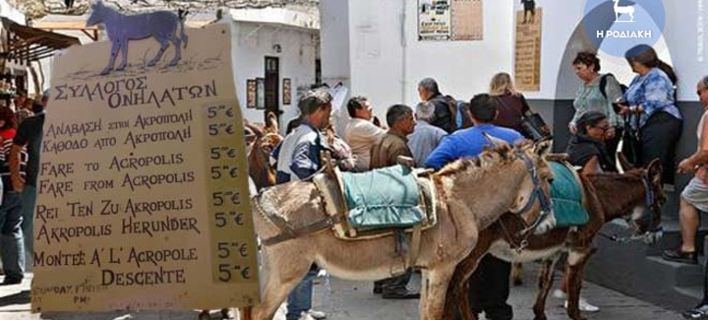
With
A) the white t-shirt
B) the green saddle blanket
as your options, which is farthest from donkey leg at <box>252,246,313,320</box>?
the white t-shirt

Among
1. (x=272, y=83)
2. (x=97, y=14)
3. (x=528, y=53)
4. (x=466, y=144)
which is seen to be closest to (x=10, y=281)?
(x=466, y=144)

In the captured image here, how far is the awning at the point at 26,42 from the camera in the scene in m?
13.1

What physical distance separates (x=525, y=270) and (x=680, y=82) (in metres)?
2.32

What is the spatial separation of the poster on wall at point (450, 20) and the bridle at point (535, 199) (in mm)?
6570

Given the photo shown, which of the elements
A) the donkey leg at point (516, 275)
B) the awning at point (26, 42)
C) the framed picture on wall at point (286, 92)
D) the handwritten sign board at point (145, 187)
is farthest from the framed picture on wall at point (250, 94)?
the handwritten sign board at point (145, 187)

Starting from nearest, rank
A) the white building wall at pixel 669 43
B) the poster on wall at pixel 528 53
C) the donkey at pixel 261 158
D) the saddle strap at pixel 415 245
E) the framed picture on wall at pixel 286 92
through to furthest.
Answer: the saddle strap at pixel 415 245 → the white building wall at pixel 669 43 → the donkey at pixel 261 158 → the poster on wall at pixel 528 53 → the framed picture on wall at pixel 286 92

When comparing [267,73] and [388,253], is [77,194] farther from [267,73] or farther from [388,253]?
[267,73]

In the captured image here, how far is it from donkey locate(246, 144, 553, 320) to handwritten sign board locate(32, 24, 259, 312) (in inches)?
55.2

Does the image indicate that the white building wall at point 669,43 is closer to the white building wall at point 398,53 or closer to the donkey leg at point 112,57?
the white building wall at point 398,53

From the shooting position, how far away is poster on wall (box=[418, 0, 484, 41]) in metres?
12.1

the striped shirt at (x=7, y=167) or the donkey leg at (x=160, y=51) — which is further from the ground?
the donkey leg at (x=160, y=51)

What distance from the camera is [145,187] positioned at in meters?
3.79

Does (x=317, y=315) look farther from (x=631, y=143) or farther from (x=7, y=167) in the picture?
(x=7, y=167)

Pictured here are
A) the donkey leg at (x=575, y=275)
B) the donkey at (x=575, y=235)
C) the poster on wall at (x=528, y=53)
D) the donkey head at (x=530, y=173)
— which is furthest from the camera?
the poster on wall at (x=528, y=53)
